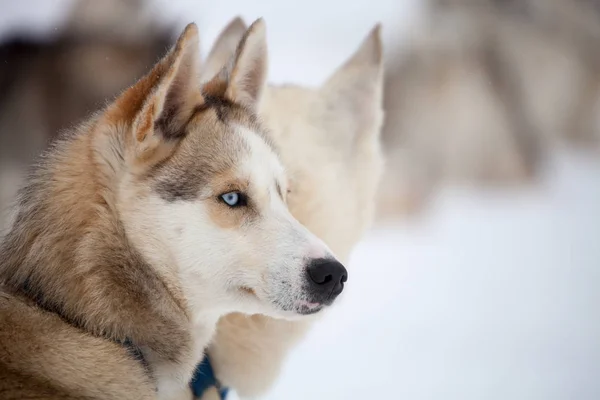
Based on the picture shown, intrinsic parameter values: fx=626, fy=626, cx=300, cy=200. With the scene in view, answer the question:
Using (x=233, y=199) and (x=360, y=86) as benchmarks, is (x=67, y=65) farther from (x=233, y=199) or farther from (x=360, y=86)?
(x=233, y=199)

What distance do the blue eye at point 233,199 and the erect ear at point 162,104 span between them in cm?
11

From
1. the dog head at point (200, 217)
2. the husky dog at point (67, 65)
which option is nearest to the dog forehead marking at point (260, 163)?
the dog head at point (200, 217)

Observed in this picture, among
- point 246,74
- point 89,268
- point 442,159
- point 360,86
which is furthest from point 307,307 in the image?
point 442,159

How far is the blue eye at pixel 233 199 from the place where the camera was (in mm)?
940

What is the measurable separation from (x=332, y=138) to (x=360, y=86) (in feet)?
0.46

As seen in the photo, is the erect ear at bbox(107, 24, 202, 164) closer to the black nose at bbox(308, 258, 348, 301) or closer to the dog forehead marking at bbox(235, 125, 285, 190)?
the dog forehead marking at bbox(235, 125, 285, 190)

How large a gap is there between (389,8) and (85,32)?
916 mm

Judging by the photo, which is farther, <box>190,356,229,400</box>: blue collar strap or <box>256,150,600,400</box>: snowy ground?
<box>256,150,600,400</box>: snowy ground

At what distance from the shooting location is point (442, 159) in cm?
234

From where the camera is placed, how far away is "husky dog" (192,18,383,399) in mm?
1315

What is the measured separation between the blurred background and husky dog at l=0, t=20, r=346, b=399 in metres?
0.52

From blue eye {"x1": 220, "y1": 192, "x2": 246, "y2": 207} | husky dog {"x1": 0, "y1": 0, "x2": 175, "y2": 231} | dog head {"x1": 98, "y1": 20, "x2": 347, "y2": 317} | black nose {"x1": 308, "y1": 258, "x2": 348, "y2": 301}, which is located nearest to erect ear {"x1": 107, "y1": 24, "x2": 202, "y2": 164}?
dog head {"x1": 98, "y1": 20, "x2": 347, "y2": 317}

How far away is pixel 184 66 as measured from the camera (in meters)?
0.95

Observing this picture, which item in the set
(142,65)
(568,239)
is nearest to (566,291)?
(568,239)
